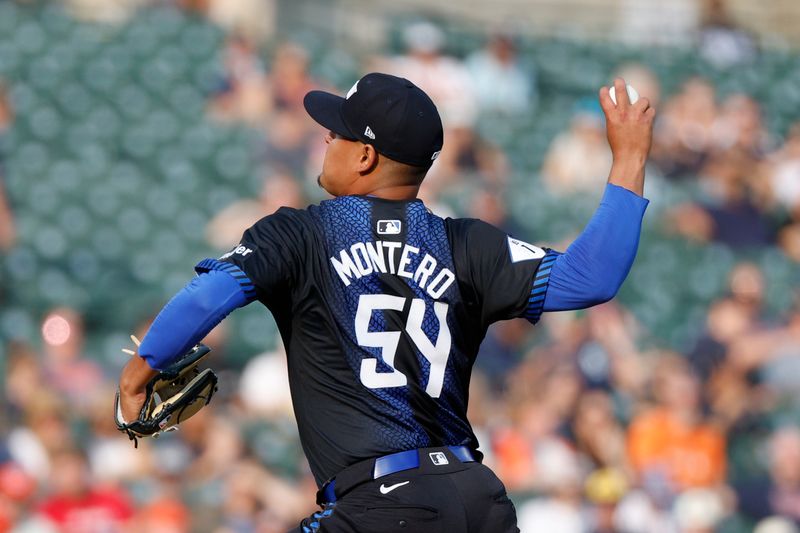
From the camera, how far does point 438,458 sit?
2.74 metres

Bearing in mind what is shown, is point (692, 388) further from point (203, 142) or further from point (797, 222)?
point (203, 142)

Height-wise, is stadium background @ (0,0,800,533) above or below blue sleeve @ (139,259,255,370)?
above

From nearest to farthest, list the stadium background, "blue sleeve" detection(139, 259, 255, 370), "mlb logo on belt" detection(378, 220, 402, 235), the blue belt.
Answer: "blue sleeve" detection(139, 259, 255, 370)
the blue belt
"mlb logo on belt" detection(378, 220, 402, 235)
the stadium background

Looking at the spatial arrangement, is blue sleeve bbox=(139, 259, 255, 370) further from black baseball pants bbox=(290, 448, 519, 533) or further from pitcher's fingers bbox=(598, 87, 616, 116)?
pitcher's fingers bbox=(598, 87, 616, 116)

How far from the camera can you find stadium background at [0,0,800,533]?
7.11 meters

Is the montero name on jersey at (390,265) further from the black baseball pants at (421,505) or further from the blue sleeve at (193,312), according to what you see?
the black baseball pants at (421,505)

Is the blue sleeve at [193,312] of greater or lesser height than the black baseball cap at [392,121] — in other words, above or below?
below

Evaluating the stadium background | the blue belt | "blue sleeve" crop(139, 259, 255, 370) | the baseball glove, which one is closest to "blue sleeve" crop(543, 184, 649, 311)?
the blue belt

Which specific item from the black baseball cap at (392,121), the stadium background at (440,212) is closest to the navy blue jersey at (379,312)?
the black baseball cap at (392,121)

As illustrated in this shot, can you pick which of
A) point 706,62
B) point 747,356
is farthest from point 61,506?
point 706,62

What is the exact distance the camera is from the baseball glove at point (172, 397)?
9.03 feet

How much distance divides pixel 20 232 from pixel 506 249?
22.4ft

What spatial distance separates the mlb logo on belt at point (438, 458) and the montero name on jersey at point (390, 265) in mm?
338

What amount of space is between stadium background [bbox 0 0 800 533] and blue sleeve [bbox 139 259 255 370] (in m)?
4.37
